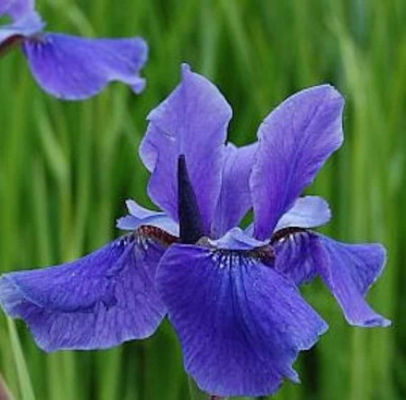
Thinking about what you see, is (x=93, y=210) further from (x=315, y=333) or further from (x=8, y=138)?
(x=315, y=333)

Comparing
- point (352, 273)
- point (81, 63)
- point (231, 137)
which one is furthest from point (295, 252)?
point (231, 137)

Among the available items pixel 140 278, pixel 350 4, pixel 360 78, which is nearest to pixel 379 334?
pixel 360 78

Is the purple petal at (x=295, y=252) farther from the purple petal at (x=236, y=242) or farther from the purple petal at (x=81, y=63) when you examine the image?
the purple petal at (x=81, y=63)

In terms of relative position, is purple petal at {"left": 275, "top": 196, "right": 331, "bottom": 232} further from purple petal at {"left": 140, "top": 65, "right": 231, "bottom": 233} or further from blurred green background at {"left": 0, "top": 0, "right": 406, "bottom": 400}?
blurred green background at {"left": 0, "top": 0, "right": 406, "bottom": 400}

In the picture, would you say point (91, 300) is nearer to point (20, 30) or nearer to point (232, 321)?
point (232, 321)

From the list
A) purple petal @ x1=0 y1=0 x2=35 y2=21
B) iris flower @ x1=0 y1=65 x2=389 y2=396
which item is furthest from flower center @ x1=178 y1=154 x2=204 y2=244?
purple petal @ x1=0 y1=0 x2=35 y2=21
